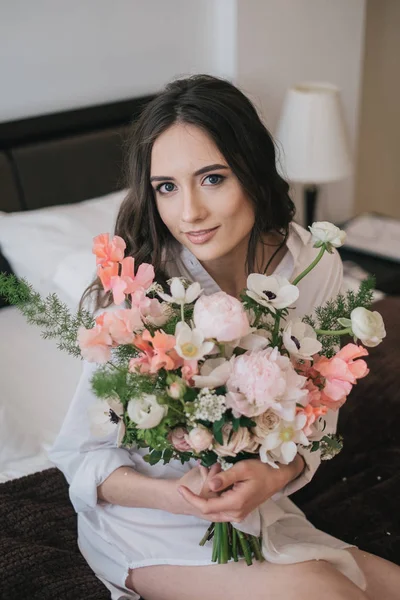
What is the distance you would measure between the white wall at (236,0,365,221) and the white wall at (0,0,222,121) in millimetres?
167

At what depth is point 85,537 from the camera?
1.44m

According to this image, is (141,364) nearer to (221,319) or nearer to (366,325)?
(221,319)

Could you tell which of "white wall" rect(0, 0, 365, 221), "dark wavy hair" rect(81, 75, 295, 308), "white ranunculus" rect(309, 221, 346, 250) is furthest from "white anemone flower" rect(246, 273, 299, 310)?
"white wall" rect(0, 0, 365, 221)

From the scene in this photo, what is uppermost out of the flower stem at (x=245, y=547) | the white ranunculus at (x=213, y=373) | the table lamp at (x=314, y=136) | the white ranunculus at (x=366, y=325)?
the white ranunculus at (x=366, y=325)

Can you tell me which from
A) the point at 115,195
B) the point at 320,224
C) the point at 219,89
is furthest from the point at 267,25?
the point at 320,224

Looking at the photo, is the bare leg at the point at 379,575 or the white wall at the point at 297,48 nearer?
the bare leg at the point at 379,575

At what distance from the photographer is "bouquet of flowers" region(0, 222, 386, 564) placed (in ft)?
3.34

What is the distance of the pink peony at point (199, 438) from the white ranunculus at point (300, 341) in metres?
0.17

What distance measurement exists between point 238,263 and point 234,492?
0.54 m

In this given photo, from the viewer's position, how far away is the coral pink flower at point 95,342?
1.05 m

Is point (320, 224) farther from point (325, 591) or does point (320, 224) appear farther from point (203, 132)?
point (325, 591)

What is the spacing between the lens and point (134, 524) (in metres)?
1.39

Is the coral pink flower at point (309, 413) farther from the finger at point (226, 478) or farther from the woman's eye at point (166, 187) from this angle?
the woman's eye at point (166, 187)

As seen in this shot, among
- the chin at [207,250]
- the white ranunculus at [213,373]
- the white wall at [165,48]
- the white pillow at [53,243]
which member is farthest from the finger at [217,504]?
the white wall at [165,48]
